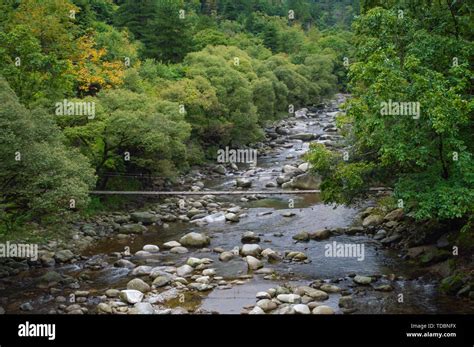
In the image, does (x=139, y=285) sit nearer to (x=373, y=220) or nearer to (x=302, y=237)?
(x=302, y=237)

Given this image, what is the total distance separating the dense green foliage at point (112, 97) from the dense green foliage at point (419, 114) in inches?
369

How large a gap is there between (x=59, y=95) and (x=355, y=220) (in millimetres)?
15175

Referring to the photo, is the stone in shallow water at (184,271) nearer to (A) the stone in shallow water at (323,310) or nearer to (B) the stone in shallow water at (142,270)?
(B) the stone in shallow water at (142,270)

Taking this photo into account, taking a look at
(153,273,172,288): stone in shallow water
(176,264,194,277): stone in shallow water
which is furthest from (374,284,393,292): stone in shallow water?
(153,273,172,288): stone in shallow water

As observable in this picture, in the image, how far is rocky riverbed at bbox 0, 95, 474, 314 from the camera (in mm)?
14719

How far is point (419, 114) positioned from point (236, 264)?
854 centimetres

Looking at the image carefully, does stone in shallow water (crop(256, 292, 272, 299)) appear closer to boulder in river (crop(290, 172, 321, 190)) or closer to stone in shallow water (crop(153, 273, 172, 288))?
stone in shallow water (crop(153, 273, 172, 288))

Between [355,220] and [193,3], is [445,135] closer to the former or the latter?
[355,220]

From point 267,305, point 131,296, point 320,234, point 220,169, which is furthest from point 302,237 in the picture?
point 220,169

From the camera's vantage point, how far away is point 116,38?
38.5 metres

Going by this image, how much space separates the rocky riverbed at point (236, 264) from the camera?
579 inches

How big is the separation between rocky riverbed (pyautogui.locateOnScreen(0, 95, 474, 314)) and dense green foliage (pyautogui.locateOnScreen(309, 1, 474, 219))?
2764mm

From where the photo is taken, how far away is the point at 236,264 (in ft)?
59.7
